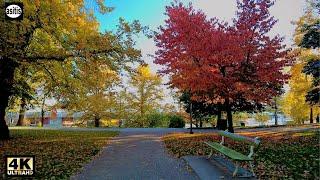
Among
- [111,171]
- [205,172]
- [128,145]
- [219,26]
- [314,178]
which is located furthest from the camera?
[219,26]

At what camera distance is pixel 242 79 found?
19.2 meters

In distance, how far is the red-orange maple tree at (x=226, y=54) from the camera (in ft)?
61.3

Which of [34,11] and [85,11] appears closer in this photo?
[34,11]

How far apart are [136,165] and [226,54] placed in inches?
329

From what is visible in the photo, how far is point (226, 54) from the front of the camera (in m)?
18.7

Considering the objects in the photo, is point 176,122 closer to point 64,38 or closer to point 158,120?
point 158,120

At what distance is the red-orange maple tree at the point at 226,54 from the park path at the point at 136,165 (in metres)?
4.48

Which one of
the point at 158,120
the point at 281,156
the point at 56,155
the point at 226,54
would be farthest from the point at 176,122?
the point at 281,156

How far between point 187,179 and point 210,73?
9501mm

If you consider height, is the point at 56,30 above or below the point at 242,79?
above

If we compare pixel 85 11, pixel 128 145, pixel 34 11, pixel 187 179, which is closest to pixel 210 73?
pixel 128 145

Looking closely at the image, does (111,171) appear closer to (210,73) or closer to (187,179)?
(187,179)

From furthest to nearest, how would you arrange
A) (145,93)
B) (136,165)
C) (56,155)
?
(145,93), (56,155), (136,165)

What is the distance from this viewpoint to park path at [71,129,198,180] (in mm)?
10406
